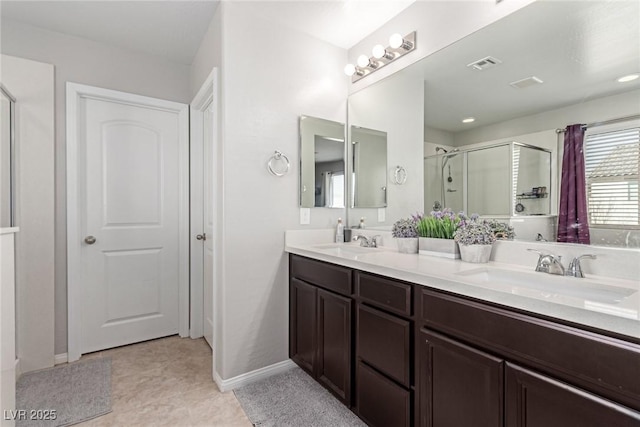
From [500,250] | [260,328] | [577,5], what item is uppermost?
[577,5]

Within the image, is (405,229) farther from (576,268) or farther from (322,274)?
(576,268)

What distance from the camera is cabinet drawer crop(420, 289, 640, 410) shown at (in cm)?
74

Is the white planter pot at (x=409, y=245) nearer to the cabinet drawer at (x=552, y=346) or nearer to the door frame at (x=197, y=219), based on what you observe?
the cabinet drawer at (x=552, y=346)

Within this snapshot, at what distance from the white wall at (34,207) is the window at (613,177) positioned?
3224mm

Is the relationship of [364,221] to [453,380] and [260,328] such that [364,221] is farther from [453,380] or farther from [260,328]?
[453,380]

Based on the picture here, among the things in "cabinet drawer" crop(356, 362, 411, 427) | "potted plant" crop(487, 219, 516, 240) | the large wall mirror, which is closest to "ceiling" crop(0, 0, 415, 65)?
the large wall mirror

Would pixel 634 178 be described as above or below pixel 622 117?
below

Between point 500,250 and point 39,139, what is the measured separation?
306 centimetres

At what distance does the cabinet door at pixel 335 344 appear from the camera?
5.31 ft

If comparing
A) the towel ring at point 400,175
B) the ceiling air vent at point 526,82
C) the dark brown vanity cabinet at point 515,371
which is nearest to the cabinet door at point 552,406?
the dark brown vanity cabinet at point 515,371

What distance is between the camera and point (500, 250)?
1531mm

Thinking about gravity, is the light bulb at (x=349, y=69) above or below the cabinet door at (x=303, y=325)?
above

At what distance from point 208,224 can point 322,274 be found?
1.27 metres

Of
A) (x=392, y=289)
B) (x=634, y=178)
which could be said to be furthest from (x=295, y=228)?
(x=634, y=178)
